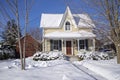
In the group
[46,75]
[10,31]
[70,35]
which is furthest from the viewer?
[70,35]

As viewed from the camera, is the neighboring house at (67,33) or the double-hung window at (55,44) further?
the double-hung window at (55,44)

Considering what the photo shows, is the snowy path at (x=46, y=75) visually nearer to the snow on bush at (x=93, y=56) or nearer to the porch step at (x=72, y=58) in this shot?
the snow on bush at (x=93, y=56)

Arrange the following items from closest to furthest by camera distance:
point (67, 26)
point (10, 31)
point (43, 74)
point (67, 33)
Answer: point (43, 74)
point (10, 31)
point (67, 33)
point (67, 26)

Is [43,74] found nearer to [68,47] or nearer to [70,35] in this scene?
[70,35]

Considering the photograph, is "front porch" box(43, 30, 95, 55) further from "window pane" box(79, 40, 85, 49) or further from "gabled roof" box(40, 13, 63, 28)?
"gabled roof" box(40, 13, 63, 28)

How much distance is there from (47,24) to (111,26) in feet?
44.9

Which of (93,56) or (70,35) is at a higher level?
(70,35)

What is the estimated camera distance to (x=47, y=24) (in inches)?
1173

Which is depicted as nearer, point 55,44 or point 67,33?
point 67,33

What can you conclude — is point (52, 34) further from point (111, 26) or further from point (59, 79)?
point (59, 79)

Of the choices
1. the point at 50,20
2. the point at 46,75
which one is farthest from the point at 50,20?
the point at 46,75

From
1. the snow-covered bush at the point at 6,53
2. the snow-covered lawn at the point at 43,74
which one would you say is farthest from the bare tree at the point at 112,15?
the snow-covered bush at the point at 6,53

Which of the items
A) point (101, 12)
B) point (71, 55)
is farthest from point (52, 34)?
point (101, 12)

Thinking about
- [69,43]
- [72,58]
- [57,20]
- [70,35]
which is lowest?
[72,58]
